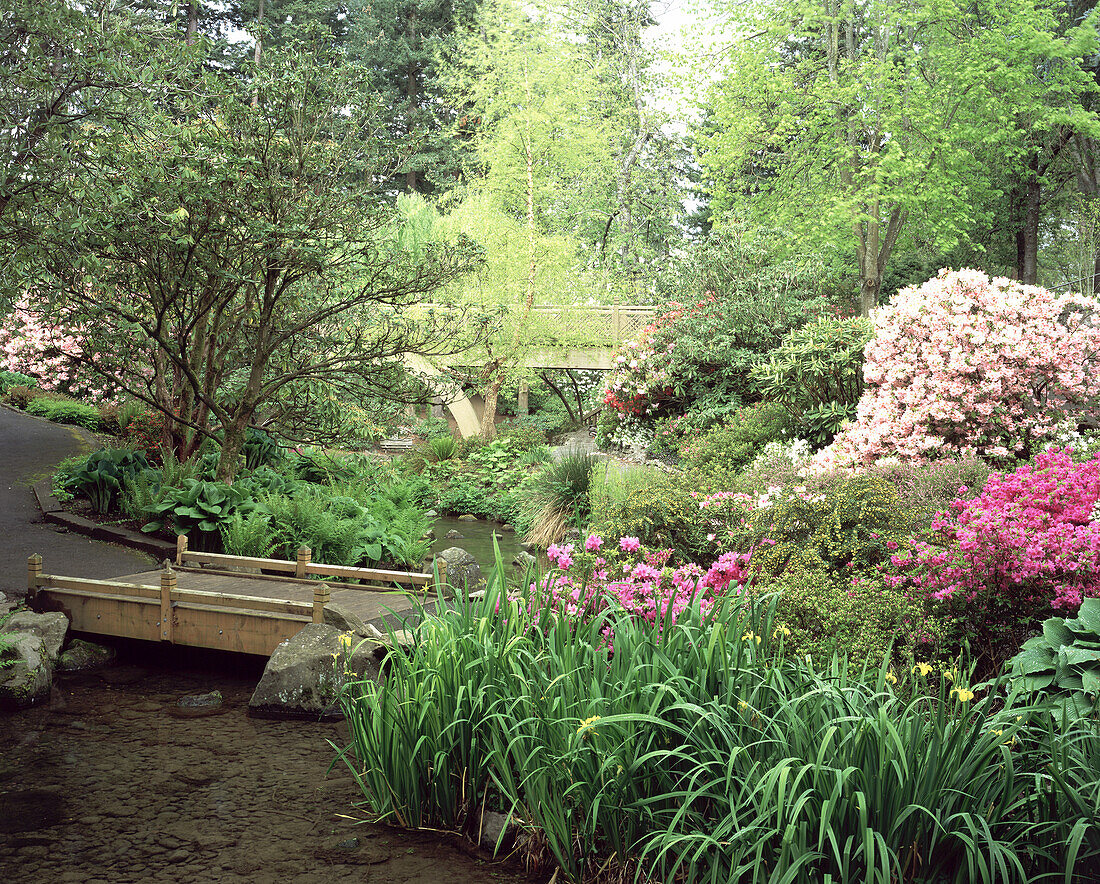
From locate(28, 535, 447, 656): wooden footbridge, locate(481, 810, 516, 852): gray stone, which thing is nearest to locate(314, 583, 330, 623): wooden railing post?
locate(28, 535, 447, 656): wooden footbridge

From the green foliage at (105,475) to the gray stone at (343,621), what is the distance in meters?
4.99

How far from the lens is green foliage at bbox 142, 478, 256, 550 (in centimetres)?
1012

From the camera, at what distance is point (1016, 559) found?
502 cm

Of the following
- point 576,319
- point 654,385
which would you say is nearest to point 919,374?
point 654,385

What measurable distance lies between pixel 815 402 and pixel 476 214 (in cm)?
1081

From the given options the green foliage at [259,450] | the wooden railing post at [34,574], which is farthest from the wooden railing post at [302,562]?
the green foliage at [259,450]

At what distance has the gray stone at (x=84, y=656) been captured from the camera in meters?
7.61

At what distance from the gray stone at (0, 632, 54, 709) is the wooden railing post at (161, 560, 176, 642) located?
34.7 inches

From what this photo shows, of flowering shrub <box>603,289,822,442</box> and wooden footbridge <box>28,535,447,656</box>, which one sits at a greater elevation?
flowering shrub <box>603,289,822,442</box>

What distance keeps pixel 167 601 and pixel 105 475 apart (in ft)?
14.1

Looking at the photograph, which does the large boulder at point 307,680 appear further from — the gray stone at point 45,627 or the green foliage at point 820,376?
the green foliage at point 820,376

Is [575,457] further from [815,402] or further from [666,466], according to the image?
[815,402]

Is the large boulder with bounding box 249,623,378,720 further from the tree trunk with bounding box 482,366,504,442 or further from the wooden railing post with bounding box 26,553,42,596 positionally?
the tree trunk with bounding box 482,366,504,442

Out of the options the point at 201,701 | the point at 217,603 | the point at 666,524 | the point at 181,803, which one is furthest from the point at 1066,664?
the point at 217,603
